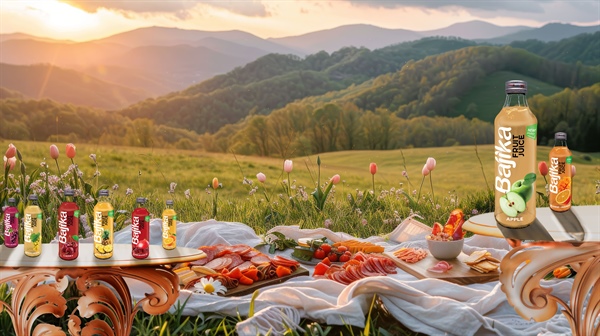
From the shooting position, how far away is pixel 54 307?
3.59m

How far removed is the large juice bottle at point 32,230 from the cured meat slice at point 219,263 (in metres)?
1.30

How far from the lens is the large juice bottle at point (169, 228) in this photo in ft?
11.2

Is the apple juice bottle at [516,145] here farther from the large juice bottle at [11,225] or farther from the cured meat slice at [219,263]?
Result: the large juice bottle at [11,225]

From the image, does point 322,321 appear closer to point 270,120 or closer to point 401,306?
point 401,306

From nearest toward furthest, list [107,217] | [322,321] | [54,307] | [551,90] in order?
[107,217] → [54,307] → [322,321] → [551,90]

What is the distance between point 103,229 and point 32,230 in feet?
1.19

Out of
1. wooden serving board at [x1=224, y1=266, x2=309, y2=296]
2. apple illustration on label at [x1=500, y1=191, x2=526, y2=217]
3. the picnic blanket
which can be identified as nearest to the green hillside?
wooden serving board at [x1=224, y1=266, x2=309, y2=296]

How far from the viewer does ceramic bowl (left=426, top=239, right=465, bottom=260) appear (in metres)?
4.68

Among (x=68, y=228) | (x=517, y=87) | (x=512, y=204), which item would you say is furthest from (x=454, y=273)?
→ (x=68, y=228)

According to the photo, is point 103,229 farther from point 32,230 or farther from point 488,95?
point 488,95

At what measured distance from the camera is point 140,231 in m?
3.39

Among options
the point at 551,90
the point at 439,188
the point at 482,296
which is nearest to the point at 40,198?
the point at 482,296

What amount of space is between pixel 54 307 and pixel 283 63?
22.9 metres

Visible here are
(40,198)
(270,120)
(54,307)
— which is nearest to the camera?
(54,307)
